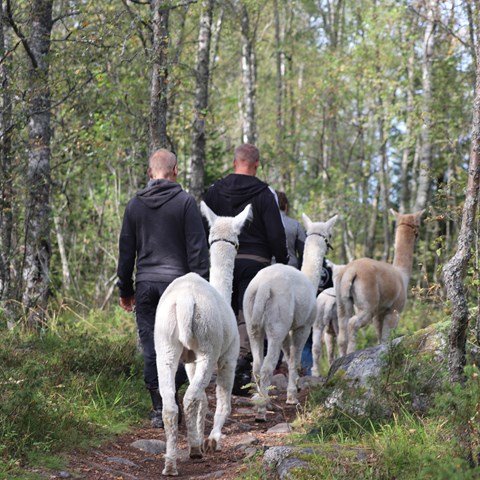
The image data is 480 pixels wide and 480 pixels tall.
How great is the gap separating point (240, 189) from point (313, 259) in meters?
1.52

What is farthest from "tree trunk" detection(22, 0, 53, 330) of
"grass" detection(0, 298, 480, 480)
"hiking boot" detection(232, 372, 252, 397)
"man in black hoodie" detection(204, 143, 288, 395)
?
"man in black hoodie" detection(204, 143, 288, 395)

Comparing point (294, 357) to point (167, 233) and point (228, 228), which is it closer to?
point (228, 228)

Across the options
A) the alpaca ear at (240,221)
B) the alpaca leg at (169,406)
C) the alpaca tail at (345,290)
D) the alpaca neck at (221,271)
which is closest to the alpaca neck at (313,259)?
the alpaca tail at (345,290)

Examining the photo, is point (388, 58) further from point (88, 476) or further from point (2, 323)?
point (88, 476)

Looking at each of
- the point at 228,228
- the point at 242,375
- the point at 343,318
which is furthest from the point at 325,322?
the point at 228,228

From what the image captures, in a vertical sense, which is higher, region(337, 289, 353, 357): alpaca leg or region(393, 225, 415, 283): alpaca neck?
region(393, 225, 415, 283): alpaca neck

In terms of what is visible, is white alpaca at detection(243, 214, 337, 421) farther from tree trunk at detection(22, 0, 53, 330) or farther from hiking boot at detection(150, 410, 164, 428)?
tree trunk at detection(22, 0, 53, 330)

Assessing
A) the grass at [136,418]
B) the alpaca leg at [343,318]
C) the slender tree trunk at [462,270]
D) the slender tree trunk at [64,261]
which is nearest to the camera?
the grass at [136,418]

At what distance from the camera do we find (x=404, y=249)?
1183cm

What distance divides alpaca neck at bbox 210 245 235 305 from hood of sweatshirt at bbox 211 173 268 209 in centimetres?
143

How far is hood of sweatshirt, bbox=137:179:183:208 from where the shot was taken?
299 inches

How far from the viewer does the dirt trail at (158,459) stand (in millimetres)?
6199

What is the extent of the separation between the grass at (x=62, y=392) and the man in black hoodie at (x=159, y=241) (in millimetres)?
633

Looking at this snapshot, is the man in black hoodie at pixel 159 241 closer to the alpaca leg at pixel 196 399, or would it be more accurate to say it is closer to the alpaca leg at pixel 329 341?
the alpaca leg at pixel 196 399
